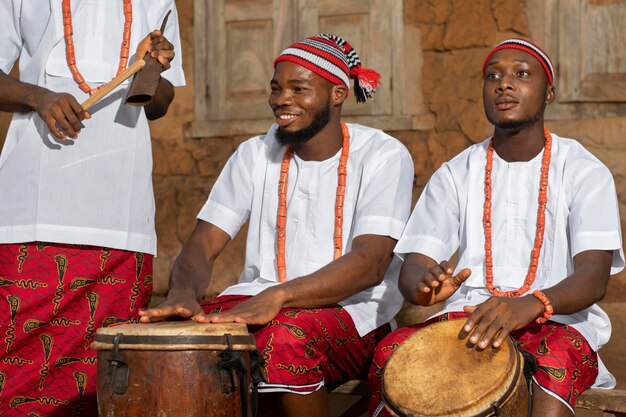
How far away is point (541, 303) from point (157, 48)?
171 cm

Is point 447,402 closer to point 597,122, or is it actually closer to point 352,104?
point 597,122

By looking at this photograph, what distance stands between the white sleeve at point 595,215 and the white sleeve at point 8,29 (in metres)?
2.21

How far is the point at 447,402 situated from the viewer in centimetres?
385

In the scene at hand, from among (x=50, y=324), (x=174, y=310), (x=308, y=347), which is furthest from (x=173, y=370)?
(x=50, y=324)

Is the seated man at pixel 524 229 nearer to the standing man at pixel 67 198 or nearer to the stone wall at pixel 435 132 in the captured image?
the standing man at pixel 67 198

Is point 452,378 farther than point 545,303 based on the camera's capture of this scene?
No

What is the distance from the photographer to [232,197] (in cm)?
530

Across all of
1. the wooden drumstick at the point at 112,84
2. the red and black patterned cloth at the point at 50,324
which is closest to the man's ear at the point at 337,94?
the wooden drumstick at the point at 112,84

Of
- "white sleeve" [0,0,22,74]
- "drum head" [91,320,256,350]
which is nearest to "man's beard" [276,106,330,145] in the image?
"white sleeve" [0,0,22,74]

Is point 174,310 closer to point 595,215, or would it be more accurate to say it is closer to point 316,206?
point 316,206

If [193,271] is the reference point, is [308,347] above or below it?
below

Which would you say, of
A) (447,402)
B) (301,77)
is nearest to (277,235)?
(301,77)

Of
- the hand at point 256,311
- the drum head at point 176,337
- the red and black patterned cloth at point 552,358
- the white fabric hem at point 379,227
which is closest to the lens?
the drum head at point 176,337

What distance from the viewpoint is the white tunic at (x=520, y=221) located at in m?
4.66
